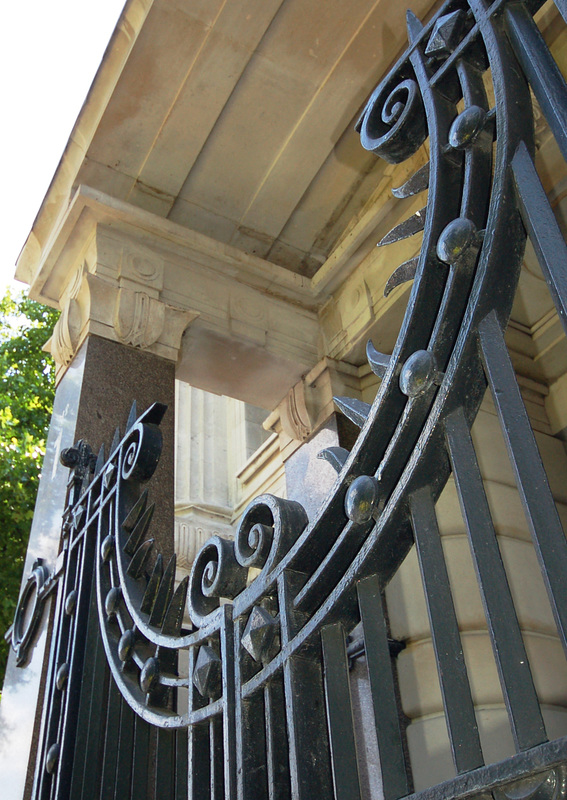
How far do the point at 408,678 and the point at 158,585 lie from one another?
10.4 feet

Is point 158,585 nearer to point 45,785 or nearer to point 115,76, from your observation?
point 45,785

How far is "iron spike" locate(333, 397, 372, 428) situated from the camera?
129 centimetres

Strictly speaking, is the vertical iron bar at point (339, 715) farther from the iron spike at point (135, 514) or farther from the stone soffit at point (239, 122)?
the stone soffit at point (239, 122)

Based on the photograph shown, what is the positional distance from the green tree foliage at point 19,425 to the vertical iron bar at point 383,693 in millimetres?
8983

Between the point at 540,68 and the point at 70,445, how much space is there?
301 cm

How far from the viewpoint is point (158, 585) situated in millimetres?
1740

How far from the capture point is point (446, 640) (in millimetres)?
1011

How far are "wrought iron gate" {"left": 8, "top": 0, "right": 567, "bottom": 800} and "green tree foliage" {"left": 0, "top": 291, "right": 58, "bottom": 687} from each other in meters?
8.73

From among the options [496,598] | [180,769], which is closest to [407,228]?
[496,598]

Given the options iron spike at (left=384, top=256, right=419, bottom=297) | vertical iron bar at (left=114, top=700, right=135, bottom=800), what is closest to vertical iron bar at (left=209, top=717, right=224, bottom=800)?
vertical iron bar at (left=114, top=700, right=135, bottom=800)

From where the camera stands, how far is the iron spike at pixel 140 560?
6.12 ft

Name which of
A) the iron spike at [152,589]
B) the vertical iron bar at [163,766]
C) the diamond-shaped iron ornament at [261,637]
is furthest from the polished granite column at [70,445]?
the diamond-shaped iron ornament at [261,637]

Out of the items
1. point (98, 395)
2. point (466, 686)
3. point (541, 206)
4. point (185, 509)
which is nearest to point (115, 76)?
point (98, 395)

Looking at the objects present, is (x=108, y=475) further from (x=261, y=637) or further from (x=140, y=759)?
(x=261, y=637)
